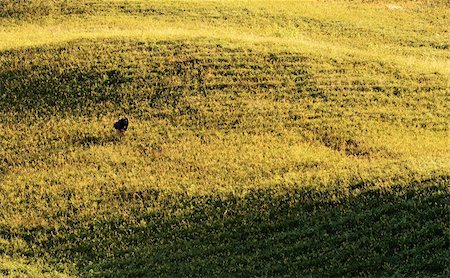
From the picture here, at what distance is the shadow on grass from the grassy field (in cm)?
6

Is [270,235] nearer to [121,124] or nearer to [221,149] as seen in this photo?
[221,149]

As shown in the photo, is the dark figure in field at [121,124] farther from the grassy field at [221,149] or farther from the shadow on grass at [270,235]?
the shadow on grass at [270,235]

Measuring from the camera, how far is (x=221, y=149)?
1016 inches

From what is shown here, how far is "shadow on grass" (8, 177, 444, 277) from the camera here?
1764 centimetres

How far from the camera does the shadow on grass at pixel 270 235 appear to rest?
57.9 feet

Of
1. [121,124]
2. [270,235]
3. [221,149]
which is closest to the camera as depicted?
[270,235]

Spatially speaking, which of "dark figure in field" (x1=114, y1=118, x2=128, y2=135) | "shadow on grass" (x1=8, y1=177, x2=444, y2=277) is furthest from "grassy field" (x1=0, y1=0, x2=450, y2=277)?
"dark figure in field" (x1=114, y1=118, x2=128, y2=135)

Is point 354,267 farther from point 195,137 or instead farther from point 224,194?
point 195,137

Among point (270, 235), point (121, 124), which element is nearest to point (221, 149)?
point (121, 124)

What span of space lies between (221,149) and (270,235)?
23.4 ft

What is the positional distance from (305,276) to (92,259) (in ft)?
25.8

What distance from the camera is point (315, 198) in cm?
2106

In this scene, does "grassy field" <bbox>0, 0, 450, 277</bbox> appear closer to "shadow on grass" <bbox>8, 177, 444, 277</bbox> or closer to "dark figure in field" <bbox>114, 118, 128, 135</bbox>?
"shadow on grass" <bbox>8, 177, 444, 277</bbox>

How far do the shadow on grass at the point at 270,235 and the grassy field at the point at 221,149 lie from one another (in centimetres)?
6
